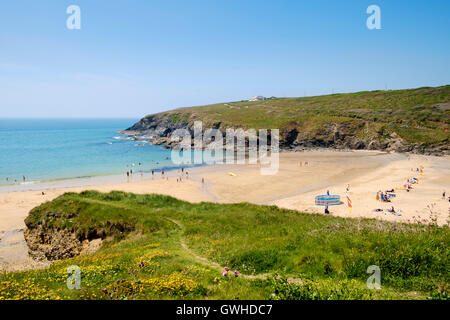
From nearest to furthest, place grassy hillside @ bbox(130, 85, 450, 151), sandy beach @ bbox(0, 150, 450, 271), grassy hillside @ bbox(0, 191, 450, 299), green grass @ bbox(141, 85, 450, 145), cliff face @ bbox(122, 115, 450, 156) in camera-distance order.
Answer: grassy hillside @ bbox(0, 191, 450, 299) < sandy beach @ bbox(0, 150, 450, 271) < cliff face @ bbox(122, 115, 450, 156) < grassy hillside @ bbox(130, 85, 450, 151) < green grass @ bbox(141, 85, 450, 145)

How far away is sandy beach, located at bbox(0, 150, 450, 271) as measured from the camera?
28953 millimetres

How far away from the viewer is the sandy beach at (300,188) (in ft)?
95.0

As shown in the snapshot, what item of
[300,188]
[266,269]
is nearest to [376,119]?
[300,188]

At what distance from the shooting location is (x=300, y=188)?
148 ft

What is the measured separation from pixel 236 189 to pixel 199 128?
7703 cm

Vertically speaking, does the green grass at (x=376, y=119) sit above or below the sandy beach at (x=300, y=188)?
above
